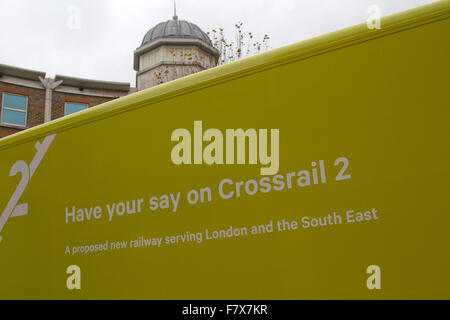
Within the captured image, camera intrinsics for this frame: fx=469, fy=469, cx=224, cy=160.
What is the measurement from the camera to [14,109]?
22281 mm

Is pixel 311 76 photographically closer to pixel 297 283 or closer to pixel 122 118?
pixel 297 283

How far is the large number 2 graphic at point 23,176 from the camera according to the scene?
184 inches

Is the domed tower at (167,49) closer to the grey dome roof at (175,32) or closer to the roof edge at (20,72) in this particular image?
the grey dome roof at (175,32)

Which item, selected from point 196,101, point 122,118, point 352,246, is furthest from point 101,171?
point 352,246

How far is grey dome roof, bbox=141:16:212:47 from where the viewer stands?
24625 millimetres

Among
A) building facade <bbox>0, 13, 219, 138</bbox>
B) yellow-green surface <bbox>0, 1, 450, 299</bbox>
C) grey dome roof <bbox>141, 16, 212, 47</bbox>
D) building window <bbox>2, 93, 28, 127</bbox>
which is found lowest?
yellow-green surface <bbox>0, 1, 450, 299</bbox>

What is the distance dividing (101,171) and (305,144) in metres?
1.92

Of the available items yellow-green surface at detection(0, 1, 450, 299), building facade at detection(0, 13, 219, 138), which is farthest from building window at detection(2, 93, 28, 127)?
yellow-green surface at detection(0, 1, 450, 299)

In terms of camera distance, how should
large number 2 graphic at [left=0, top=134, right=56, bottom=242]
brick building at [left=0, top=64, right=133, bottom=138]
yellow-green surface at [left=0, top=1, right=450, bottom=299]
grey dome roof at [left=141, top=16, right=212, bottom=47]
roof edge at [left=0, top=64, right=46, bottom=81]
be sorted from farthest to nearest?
grey dome roof at [left=141, top=16, right=212, bottom=47], brick building at [left=0, top=64, right=133, bottom=138], roof edge at [left=0, top=64, right=46, bottom=81], large number 2 graphic at [left=0, top=134, right=56, bottom=242], yellow-green surface at [left=0, top=1, right=450, bottom=299]

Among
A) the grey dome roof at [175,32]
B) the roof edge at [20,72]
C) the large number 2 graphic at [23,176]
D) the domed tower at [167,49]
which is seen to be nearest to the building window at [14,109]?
the roof edge at [20,72]

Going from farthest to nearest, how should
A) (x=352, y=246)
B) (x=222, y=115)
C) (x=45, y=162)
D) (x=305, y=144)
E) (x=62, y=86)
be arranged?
(x=62, y=86)
(x=45, y=162)
(x=222, y=115)
(x=305, y=144)
(x=352, y=246)

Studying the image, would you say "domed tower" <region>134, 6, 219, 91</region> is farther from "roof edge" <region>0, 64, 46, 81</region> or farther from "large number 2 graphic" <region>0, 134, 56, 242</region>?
"large number 2 graphic" <region>0, 134, 56, 242</region>

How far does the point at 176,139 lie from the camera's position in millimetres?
3646

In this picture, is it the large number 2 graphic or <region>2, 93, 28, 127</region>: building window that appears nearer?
the large number 2 graphic
